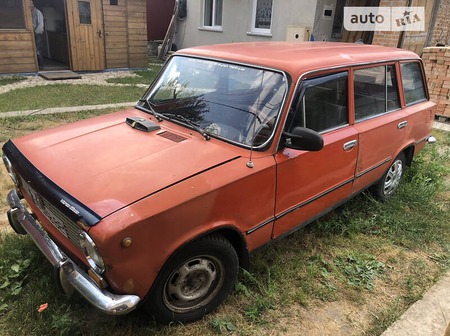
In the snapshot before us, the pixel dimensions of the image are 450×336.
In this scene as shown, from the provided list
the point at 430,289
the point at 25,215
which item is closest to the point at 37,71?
the point at 25,215

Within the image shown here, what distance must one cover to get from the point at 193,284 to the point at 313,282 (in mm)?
1134

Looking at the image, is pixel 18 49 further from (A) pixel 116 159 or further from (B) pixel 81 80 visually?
(A) pixel 116 159

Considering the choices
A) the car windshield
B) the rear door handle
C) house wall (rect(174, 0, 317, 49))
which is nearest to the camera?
the car windshield

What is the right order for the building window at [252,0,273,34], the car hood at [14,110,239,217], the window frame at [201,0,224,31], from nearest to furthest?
the car hood at [14,110,239,217]
the building window at [252,0,273,34]
the window frame at [201,0,224,31]

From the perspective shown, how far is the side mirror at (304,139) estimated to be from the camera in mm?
2576

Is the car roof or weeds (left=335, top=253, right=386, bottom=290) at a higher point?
the car roof

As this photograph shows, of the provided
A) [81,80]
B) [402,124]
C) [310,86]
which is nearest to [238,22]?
[81,80]

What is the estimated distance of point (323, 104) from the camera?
3150 mm

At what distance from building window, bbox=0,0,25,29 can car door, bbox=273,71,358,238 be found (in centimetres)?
1113

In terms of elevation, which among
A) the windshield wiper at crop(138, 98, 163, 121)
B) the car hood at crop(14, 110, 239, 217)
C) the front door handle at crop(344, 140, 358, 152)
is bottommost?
the front door handle at crop(344, 140, 358, 152)

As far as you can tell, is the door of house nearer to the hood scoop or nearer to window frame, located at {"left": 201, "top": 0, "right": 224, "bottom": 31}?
window frame, located at {"left": 201, "top": 0, "right": 224, "bottom": 31}

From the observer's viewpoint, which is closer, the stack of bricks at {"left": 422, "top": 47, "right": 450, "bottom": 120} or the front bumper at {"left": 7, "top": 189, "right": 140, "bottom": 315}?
the front bumper at {"left": 7, "top": 189, "right": 140, "bottom": 315}

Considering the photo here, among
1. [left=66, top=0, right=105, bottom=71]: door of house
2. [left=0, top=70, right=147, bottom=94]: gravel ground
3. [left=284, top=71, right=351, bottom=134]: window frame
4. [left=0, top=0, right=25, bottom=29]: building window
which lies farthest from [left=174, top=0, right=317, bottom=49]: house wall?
[left=284, top=71, right=351, bottom=134]: window frame

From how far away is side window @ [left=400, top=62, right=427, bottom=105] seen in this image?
420cm
